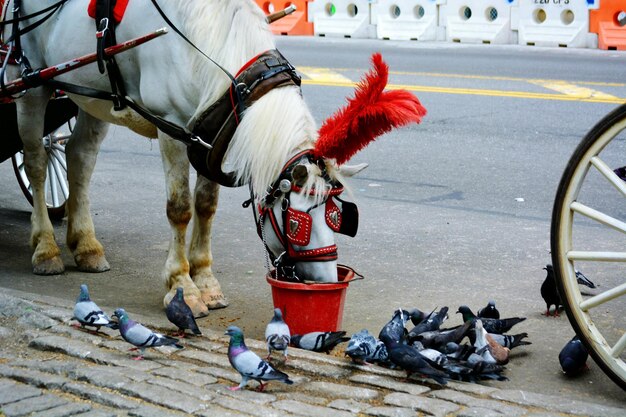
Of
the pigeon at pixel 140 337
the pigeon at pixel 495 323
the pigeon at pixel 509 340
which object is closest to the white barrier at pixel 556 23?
the pigeon at pixel 495 323

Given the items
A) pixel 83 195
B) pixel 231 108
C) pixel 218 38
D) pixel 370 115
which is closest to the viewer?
pixel 370 115

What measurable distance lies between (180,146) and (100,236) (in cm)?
216

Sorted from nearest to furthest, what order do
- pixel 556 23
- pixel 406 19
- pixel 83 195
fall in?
pixel 83 195
pixel 556 23
pixel 406 19

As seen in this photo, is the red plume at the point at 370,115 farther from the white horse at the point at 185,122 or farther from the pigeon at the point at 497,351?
the pigeon at the point at 497,351

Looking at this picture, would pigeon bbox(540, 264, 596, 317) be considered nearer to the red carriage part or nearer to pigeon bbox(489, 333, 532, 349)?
pigeon bbox(489, 333, 532, 349)

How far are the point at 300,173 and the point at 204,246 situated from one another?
4.72 feet

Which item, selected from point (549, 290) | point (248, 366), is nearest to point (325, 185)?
point (248, 366)

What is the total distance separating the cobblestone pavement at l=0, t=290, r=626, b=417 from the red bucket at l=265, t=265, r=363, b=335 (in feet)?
0.59

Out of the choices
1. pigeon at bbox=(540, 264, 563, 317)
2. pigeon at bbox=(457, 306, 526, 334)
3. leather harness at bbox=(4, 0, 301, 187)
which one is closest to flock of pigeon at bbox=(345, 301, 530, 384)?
pigeon at bbox=(457, 306, 526, 334)

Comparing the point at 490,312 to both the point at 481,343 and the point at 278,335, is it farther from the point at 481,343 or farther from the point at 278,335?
the point at 278,335

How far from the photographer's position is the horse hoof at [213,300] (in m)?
6.32

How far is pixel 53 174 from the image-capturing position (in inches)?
329

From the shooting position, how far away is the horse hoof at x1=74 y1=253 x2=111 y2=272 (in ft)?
23.4

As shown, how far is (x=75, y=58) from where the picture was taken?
646cm
